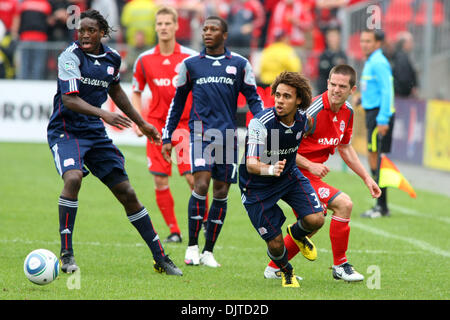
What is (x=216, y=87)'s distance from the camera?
8359 millimetres

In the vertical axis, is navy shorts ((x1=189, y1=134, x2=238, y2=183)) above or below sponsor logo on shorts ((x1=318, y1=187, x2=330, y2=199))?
above

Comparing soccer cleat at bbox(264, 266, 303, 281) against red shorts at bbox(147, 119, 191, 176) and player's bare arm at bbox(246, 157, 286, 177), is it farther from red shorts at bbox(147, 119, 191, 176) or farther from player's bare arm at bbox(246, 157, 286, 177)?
red shorts at bbox(147, 119, 191, 176)

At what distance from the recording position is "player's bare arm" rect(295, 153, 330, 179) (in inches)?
285

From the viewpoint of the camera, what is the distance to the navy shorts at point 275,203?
7.10 metres

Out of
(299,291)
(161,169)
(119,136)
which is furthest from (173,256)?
(119,136)

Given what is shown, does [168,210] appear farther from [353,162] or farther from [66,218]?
[353,162]

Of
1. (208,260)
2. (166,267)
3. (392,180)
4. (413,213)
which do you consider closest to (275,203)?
(166,267)

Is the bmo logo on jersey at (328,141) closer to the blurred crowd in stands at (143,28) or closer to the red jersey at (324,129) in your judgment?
the red jersey at (324,129)

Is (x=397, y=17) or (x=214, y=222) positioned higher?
(x=397, y=17)

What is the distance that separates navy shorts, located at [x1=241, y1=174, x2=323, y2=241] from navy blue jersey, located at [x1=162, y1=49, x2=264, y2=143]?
1334 mm

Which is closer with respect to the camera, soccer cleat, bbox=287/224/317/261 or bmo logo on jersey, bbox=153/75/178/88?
soccer cleat, bbox=287/224/317/261

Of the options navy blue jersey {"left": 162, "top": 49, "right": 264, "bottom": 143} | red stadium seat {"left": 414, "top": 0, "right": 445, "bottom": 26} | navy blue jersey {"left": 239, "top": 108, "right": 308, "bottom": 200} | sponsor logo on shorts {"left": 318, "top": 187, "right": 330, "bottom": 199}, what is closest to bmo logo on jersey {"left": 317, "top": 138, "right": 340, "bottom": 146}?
sponsor logo on shorts {"left": 318, "top": 187, "right": 330, "bottom": 199}

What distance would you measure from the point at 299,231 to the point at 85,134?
2.06 meters

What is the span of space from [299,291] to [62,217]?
2.17 metres
